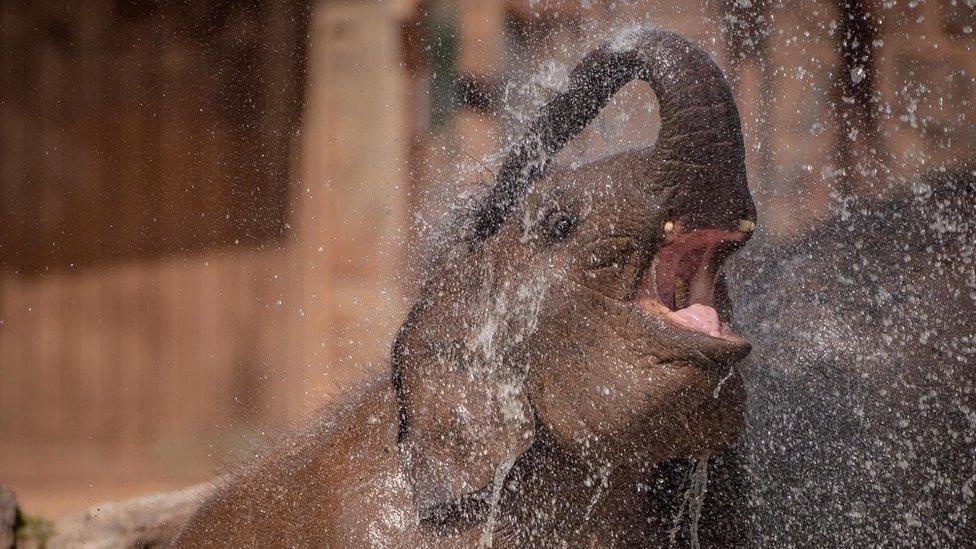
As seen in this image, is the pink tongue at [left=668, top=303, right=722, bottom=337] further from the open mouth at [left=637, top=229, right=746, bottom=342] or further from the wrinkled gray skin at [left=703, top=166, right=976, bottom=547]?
the wrinkled gray skin at [left=703, top=166, right=976, bottom=547]

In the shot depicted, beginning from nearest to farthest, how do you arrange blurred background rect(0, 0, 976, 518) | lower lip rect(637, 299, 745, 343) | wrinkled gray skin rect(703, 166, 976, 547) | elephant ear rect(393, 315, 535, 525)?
lower lip rect(637, 299, 745, 343)
elephant ear rect(393, 315, 535, 525)
wrinkled gray skin rect(703, 166, 976, 547)
blurred background rect(0, 0, 976, 518)

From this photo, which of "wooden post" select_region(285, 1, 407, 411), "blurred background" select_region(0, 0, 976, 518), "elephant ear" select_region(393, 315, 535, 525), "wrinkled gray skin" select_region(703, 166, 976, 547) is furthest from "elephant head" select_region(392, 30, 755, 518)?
"wooden post" select_region(285, 1, 407, 411)

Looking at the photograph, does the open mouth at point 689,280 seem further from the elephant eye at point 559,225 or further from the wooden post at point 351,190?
the wooden post at point 351,190

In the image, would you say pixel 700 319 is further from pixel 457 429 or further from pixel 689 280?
pixel 457 429

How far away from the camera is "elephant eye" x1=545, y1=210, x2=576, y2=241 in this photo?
7.54ft

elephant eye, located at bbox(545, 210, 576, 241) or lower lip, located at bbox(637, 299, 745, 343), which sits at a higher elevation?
elephant eye, located at bbox(545, 210, 576, 241)

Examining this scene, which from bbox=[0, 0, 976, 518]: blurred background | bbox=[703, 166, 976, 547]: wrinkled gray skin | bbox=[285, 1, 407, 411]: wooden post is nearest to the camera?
bbox=[703, 166, 976, 547]: wrinkled gray skin

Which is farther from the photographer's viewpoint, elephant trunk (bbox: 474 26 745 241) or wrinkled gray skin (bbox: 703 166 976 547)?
wrinkled gray skin (bbox: 703 166 976 547)

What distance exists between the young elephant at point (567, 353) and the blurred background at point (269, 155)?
1.78 m

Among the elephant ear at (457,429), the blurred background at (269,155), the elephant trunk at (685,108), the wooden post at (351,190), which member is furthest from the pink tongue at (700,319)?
the wooden post at (351,190)

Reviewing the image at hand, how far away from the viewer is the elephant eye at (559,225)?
7.54 ft

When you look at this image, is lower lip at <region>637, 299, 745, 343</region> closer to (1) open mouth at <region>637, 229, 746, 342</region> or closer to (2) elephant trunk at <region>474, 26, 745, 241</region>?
(1) open mouth at <region>637, 229, 746, 342</region>

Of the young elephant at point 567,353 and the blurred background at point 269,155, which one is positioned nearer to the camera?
the young elephant at point 567,353

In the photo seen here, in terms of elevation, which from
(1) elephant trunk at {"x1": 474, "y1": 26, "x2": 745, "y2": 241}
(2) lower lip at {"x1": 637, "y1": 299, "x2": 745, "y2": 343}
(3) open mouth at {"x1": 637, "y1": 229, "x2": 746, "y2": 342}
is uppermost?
(1) elephant trunk at {"x1": 474, "y1": 26, "x2": 745, "y2": 241}
